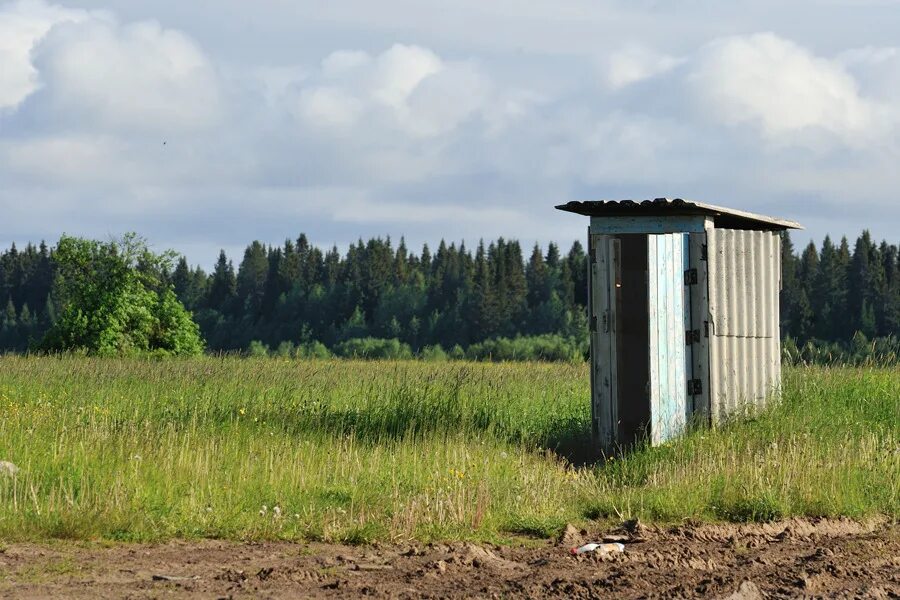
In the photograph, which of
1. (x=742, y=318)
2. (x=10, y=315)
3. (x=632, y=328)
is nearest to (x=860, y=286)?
(x=632, y=328)

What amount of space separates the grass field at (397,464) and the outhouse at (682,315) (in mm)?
519

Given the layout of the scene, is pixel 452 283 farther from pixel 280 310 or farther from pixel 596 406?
pixel 596 406

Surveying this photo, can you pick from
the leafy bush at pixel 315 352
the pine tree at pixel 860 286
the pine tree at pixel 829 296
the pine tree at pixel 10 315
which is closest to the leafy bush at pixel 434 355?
the leafy bush at pixel 315 352

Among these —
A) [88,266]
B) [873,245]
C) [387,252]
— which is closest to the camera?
[88,266]

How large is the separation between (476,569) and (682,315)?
618 cm

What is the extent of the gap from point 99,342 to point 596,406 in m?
21.8

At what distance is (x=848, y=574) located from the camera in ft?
23.3

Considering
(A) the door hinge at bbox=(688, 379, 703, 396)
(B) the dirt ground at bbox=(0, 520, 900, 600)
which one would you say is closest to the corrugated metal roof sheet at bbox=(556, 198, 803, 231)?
(A) the door hinge at bbox=(688, 379, 703, 396)

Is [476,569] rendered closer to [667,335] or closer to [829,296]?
[667,335]

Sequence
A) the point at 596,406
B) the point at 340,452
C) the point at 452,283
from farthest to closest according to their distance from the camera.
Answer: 1. the point at 452,283
2. the point at 596,406
3. the point at 340,452

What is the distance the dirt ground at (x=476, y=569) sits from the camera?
21.1 ft

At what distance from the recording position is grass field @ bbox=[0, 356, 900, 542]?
27.1ft

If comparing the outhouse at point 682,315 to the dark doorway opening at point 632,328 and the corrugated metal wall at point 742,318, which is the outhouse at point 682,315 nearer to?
the corrugated metal wall at point 742,318

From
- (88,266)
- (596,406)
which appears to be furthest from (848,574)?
(88,266)
